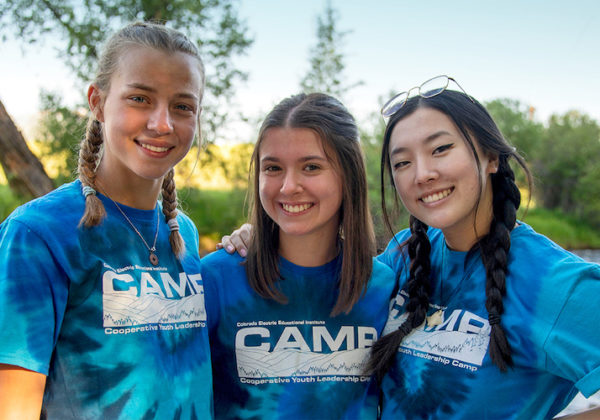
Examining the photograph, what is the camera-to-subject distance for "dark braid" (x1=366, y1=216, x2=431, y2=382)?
2023 millimetres

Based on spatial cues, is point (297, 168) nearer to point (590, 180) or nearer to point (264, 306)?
point (264, 306)

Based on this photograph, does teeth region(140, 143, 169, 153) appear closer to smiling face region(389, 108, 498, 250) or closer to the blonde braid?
the blonde braid

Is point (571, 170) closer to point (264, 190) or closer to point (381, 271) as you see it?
point (381, 271)

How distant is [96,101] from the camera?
1953 millimetres

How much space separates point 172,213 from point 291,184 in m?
0.55

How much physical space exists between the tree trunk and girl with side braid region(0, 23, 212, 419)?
13.5 ft

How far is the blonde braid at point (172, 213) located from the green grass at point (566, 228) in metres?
Result: 25.8

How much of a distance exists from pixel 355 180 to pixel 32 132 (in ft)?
40.4

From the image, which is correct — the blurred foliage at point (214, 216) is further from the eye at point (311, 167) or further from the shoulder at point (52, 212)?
the shoulder at point (52, 212)

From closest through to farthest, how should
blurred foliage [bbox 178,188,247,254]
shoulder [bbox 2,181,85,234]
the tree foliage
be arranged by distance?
shoulder [bbox 2,181,85,234] < blurred foliage [bbox 178,188,247,254] < the tree foliage

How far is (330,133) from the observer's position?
85.3 inches

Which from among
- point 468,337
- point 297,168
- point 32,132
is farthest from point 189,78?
point 32,132

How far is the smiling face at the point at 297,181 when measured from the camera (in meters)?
2.12

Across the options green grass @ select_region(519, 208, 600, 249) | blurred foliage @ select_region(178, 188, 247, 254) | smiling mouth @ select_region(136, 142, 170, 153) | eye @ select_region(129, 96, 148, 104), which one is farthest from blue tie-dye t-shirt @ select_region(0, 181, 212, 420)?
green grass @ select_region(519, 208, 600, 249)
